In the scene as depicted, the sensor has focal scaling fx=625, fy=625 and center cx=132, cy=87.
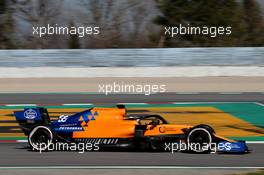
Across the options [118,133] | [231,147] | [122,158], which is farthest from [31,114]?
[231,147]

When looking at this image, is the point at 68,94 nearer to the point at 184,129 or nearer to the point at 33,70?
the point at 33,70

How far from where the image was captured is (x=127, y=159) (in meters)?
9.66

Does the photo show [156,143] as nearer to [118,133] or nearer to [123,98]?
[118,133]

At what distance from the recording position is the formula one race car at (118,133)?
995 centimetres

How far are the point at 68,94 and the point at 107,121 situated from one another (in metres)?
10.2

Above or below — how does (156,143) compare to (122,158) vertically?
above

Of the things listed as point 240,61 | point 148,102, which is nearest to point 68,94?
point 148,102

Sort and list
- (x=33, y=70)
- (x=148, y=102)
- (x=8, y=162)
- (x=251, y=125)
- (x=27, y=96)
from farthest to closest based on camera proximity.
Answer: (x=33, y=70)
(x=27, y=96)
(x=148, y=102)
(x=251, y=125)
(x=8, y=162)

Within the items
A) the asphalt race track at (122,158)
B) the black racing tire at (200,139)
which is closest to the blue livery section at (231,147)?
the asphalt race track at (122,158)

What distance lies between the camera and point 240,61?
23359 mm

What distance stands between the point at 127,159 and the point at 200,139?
1.20 m

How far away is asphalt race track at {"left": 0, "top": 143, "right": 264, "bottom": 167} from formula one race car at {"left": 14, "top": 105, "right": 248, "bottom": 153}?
0.52ft

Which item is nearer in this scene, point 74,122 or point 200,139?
point 200,139

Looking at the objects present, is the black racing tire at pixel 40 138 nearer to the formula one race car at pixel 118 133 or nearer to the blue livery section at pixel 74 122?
the formula one race car at pixel 118 133
